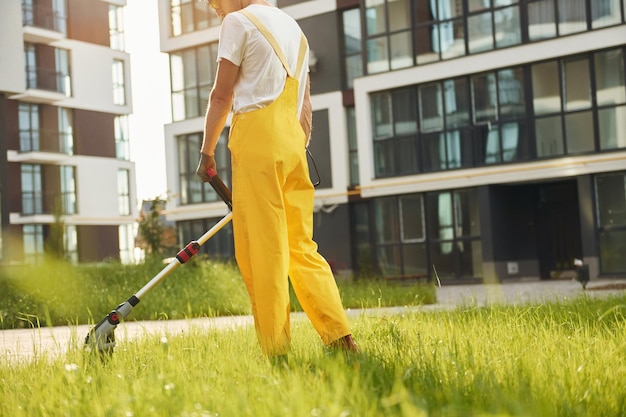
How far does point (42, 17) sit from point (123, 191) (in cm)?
934

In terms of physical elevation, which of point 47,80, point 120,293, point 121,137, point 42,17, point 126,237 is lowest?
point 120,293

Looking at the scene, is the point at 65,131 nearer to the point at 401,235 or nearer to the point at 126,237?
the point at 126,237

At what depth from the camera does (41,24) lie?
40.7 m

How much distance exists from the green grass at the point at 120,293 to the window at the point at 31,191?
2581 centimetres

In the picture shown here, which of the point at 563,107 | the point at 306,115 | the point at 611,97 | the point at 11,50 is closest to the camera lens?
the point at 306,115

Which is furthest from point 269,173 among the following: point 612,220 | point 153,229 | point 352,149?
point 352,149

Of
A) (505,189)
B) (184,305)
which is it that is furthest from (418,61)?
(184,305)

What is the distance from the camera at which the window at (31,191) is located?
39094 mm

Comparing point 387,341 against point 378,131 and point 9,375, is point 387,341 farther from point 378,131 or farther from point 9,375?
point 378,131

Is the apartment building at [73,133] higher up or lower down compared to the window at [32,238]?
higher up

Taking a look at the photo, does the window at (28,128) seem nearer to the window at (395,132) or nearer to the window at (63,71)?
the window at (63,71)

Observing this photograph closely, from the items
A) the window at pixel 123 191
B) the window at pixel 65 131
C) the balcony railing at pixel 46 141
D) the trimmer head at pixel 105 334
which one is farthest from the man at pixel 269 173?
the window at pixel 123 191

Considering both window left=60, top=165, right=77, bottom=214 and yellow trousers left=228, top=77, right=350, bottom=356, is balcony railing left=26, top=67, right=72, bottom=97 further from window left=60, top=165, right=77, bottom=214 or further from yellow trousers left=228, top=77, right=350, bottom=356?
yellow trousers left=228, top=77, right=350, bottom=356

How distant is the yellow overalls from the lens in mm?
4184
